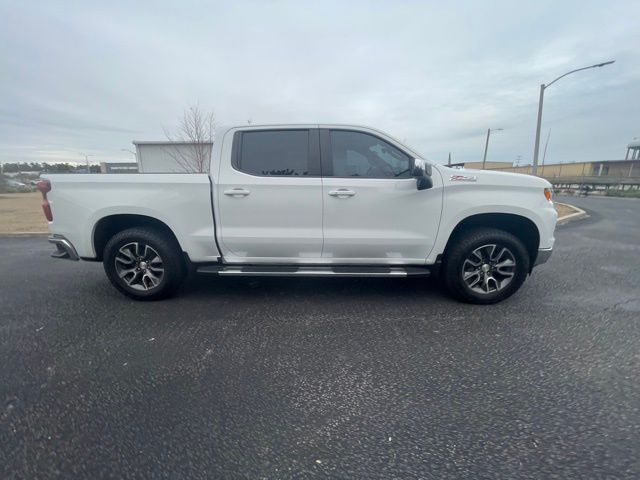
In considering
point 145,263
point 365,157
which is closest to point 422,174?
point 365,157

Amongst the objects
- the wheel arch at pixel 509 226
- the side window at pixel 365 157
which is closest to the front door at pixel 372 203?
the side window at pixel 365 157

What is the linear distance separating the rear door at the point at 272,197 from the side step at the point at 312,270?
3.8 inches

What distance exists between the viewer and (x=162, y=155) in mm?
18484

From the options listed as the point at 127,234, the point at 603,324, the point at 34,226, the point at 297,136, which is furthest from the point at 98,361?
the point at 34,226

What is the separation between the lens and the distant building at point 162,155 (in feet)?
57.7

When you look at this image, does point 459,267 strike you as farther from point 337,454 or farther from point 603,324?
point 337,454

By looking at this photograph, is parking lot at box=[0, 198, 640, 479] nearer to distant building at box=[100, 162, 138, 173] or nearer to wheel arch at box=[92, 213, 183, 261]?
wheel arch at box=[92, 213, 183, 261]

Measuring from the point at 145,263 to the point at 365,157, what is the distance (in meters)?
2.89

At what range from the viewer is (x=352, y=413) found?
206 centimetres

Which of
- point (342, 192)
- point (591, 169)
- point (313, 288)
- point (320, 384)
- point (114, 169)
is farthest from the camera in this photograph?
point (591, 169)

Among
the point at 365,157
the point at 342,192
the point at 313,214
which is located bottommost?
the point at 313,214

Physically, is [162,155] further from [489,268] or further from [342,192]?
[489,268]

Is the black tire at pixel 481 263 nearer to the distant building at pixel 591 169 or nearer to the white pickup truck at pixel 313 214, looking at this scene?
the white pickup truck at pixel 313 214

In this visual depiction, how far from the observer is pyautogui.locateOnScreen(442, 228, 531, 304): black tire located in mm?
3496
